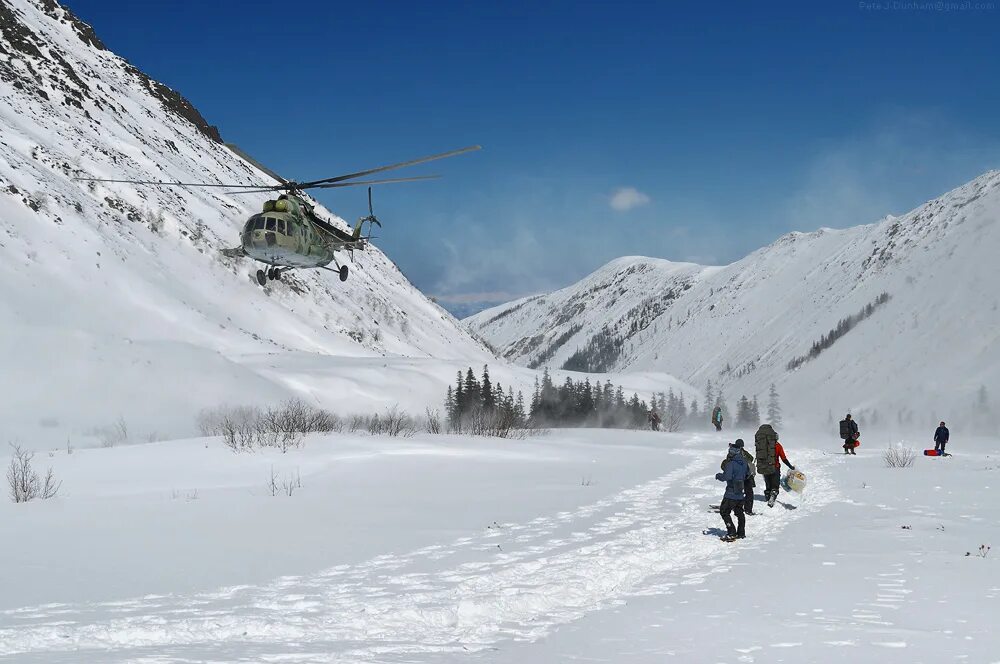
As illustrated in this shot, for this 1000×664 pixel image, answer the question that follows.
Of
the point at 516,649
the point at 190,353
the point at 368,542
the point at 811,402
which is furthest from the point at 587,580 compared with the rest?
the point at 811,402

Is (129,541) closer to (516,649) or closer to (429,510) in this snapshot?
(429,510)

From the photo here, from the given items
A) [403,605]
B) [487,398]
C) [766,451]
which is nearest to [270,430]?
[766,451]

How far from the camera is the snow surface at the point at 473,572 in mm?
6473

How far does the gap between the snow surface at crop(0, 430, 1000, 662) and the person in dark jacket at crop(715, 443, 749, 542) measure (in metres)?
0.31

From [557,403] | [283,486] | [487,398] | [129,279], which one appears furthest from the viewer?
[557,403]

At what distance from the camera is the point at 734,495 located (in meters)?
12.2

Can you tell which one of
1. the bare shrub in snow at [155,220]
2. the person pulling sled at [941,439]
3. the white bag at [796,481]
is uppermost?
the bare shrub in snow at [155,220]

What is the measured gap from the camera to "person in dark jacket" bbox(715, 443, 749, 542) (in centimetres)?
1205

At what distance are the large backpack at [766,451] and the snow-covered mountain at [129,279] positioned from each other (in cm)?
2742

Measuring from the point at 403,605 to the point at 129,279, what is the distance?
49.9 m

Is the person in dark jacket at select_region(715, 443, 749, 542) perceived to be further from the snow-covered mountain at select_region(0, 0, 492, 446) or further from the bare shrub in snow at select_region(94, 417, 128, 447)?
the snow-covered mountain at select_region(0, 0, 492, 446)

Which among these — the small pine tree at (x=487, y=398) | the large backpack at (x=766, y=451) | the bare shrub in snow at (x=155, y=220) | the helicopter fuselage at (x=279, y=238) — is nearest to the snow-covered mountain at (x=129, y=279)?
the bare shrub in snow at (x=155, y=220)

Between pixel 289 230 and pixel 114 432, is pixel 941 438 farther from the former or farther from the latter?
pixel 114 432

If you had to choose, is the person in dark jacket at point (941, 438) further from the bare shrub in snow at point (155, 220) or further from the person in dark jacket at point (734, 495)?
the bare shrub in snow at point (155, 220)
